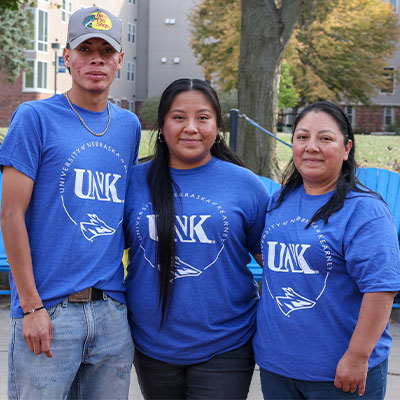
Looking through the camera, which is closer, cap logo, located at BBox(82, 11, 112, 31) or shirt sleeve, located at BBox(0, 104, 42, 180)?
shirt sleeve, located at BBox(0, 104, 42, 180)

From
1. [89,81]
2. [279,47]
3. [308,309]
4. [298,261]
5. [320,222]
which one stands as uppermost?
[279,47]

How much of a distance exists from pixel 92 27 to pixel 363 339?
1616mm

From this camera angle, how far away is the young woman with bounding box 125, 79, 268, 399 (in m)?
2.50

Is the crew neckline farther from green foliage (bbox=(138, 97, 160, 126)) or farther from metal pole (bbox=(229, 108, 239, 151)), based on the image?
green foliage (bbox=(138, 97, 160, 126))

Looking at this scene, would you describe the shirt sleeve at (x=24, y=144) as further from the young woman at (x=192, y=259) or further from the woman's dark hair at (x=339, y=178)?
the woman's dark hair at (x=339, y=178)

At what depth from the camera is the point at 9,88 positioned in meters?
36.0

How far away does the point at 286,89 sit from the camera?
32.9 m

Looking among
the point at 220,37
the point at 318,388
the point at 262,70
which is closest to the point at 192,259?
the point at 318,388

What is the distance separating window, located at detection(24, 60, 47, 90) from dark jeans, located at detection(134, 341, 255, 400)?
3460cm

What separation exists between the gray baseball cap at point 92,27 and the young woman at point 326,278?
0.85 meters

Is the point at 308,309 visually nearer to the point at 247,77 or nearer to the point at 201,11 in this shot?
the point at 247,77

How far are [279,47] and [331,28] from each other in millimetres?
27901

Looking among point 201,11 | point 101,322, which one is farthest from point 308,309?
point 201,11

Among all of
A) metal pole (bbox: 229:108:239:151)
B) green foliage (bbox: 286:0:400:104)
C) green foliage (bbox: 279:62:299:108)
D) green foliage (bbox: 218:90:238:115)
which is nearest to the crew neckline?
metal pole (bbox: 229:108:239:151)
